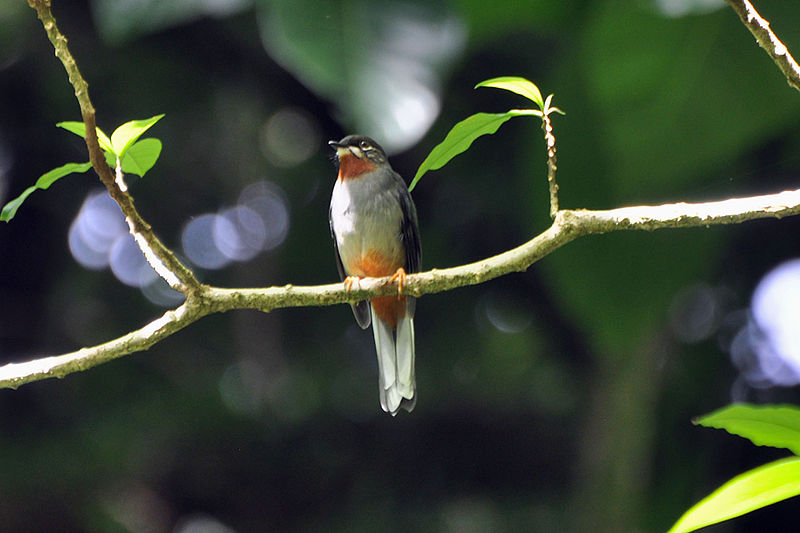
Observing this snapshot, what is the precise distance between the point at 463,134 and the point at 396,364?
7.40 ft

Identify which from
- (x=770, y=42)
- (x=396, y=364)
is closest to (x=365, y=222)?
(x=396, y=364)

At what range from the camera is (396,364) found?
4.18 m

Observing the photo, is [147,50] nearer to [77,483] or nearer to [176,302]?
[176,302]

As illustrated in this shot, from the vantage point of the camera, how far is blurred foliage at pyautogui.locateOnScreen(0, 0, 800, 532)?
4.24 meters

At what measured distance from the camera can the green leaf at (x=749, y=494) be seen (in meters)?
1.37

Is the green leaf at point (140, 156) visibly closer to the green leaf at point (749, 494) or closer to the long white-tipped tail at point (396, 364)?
→ the green leaf at point (749, 494)

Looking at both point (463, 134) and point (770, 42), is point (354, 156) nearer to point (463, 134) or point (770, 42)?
point (463, 134)

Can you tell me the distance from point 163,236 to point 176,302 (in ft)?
1.50

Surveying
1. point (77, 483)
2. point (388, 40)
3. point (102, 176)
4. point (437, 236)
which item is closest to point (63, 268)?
point (77, 483)

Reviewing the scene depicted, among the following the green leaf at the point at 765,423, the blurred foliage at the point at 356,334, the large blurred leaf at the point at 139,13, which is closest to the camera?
the green leaf at the point at 765,423

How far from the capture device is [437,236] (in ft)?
17.5

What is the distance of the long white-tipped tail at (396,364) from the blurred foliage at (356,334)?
80cm

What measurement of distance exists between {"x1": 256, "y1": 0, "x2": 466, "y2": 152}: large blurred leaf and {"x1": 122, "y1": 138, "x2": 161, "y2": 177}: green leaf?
1.27 m

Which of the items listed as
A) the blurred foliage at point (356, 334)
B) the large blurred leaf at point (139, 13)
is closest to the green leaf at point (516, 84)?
the blurred foliage at point (356, 334)
